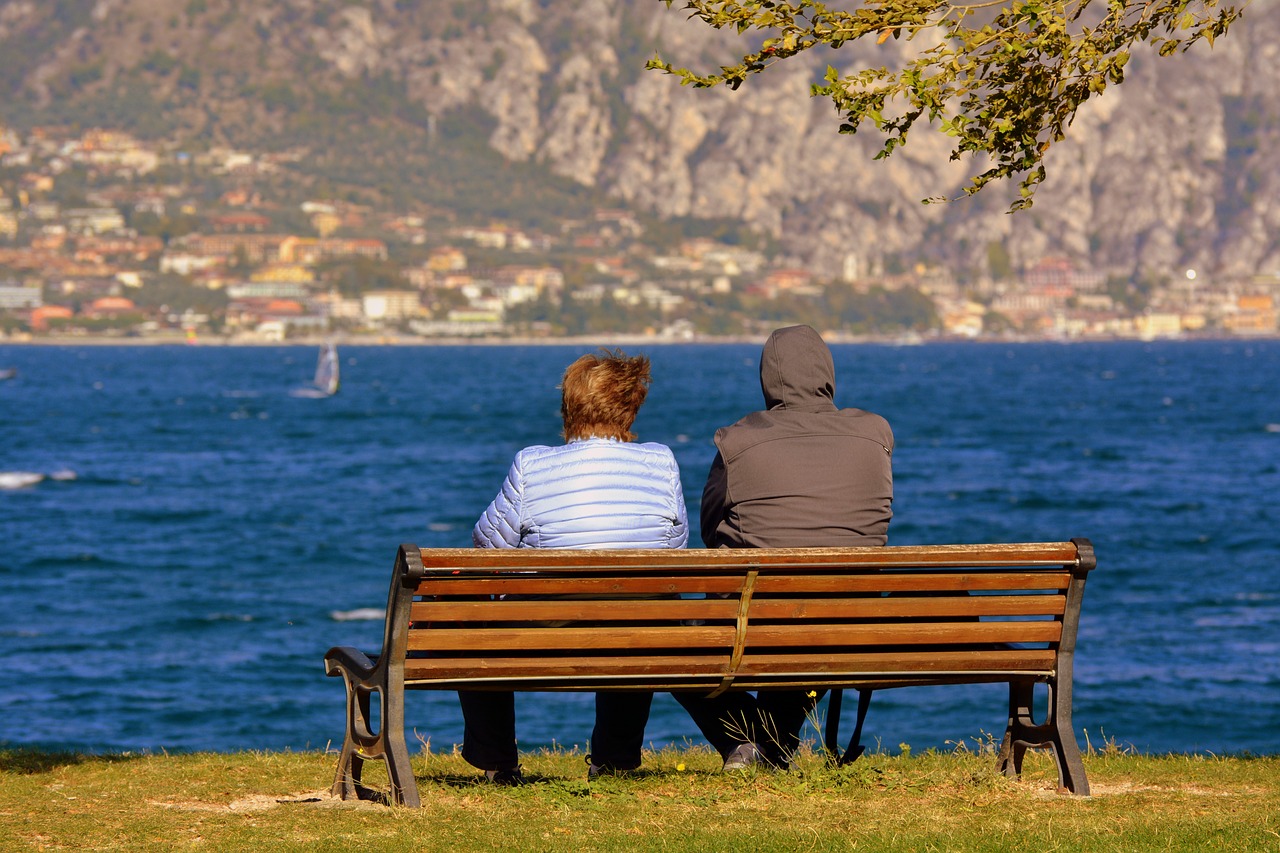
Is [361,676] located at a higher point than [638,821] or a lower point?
higher

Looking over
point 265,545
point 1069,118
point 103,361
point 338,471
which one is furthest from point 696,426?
point 103,361

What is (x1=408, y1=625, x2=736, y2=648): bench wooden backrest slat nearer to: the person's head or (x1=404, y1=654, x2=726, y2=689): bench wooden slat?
(x1=404, y1=654, x2=726, y2=689): bench wooden slat

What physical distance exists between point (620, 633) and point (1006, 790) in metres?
1.62

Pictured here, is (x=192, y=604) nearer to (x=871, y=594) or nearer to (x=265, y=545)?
(x=265, y=545)

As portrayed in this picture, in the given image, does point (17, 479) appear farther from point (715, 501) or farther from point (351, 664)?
point (715, 501)

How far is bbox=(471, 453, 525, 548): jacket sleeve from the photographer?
18.6ft

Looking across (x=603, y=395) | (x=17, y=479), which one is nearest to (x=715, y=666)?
(x=603, y=395)

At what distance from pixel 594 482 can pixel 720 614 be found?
2.22 ft

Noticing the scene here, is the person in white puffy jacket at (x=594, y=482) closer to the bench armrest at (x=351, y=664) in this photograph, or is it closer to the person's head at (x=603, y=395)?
the person's head at (x=603, y=395)

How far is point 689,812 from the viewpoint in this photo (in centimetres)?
564

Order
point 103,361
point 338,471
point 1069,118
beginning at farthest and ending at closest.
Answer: point 103,361
point 338,471
point 1069,118

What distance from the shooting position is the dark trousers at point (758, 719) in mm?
6215

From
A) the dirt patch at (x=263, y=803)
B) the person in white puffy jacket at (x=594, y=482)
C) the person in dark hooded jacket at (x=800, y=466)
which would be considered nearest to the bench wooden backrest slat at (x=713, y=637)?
the person in dark hooded jacket at (x=800, y=466)

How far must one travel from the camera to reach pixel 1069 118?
654 cm
